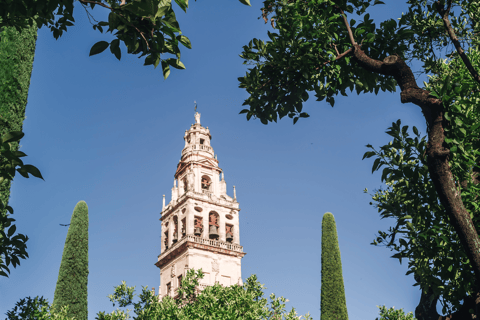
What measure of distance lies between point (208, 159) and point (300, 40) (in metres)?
40.0

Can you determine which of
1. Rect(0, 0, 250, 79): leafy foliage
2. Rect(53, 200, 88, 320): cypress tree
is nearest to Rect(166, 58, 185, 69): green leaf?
Rect(0, 0, 250, 79): leafy foliage

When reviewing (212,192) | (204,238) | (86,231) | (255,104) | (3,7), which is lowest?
(3,7)

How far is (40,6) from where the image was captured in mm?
4297

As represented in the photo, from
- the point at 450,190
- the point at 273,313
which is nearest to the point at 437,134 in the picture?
the point at 450,190

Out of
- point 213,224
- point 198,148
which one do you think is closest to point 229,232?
point 213,224

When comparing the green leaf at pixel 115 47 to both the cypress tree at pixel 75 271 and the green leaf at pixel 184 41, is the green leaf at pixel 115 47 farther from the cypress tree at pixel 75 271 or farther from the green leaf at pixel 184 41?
the cypress tree at pixel 75 271

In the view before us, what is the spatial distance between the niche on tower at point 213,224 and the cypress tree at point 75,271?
13789 millimetres

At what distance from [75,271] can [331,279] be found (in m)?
18.4

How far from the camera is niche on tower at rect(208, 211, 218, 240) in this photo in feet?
138

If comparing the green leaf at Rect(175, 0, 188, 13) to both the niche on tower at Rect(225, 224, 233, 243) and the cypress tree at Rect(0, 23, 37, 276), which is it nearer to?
the cypress tree at Rect(0, 23, 37, 276)

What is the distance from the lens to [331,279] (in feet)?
103

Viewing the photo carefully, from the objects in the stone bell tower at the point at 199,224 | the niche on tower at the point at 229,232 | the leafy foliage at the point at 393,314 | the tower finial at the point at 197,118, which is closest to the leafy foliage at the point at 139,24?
the leafy foliage at the point at 393,314

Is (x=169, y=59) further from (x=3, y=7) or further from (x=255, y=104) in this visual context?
(x=255, y=104)

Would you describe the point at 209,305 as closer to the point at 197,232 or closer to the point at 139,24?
the point at 197,232
